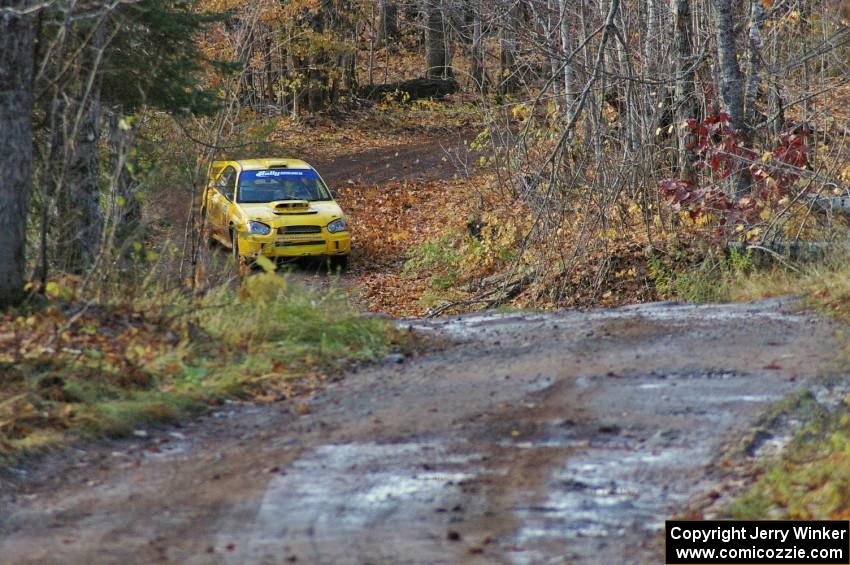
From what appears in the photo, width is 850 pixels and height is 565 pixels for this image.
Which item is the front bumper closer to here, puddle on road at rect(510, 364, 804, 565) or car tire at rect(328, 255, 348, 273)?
car tire at rect(328, 255, 348, 273)

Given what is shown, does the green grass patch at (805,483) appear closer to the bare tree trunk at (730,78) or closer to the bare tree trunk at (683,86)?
the bare tree trunk at (730,78)

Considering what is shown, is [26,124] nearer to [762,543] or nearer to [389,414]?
[389,414]

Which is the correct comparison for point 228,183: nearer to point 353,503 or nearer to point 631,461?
point 631,461

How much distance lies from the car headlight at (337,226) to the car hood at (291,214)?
71 millimetres

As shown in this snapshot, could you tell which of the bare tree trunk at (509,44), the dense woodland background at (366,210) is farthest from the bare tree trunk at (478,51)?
the dense woodland background at (366,210)

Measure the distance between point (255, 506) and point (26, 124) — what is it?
4.10 metres

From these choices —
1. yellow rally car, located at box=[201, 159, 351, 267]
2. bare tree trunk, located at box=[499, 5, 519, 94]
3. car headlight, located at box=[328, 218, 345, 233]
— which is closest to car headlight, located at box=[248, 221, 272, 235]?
yellow rally car, located at box=[201, 159, 351, 267]

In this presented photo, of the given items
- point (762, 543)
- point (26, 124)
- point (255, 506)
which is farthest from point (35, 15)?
point (762, 543)

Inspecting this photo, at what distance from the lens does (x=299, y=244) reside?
771 inches

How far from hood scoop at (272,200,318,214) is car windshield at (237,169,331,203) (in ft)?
1.25

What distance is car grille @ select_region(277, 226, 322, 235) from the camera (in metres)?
19.4

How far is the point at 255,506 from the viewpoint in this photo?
225 inches

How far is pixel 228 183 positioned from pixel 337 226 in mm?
2319

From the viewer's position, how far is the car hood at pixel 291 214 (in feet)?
63.9
